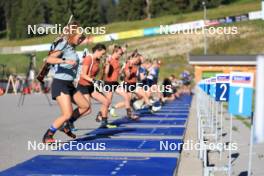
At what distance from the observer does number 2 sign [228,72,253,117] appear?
6741 mm

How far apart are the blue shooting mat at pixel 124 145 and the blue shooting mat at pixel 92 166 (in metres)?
0.95

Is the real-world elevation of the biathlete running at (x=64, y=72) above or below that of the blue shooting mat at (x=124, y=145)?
above

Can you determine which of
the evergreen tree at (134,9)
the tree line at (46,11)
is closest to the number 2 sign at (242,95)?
the tree line at (46,11)

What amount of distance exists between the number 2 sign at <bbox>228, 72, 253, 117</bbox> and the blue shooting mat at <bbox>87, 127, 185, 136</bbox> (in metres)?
6.02

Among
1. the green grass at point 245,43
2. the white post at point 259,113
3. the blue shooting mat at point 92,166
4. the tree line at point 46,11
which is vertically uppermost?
the tree line at point 46,11

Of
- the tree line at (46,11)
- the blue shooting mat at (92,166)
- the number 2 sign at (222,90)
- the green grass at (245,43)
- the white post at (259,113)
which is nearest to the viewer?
the white post at (259,113)

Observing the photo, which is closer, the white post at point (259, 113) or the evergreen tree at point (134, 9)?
the white post at point (259, 113)

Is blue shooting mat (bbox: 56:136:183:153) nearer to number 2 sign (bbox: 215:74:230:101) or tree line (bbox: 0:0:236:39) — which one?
number 2 sign (bbox: 215:74:230:101)

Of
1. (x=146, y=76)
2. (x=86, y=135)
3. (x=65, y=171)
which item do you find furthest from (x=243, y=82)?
(x=146, y=76)

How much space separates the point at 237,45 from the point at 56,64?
48.4 metres

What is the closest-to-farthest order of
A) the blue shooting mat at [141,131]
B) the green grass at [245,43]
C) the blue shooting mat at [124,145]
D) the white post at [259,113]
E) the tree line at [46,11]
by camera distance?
1. the white post at [259,113]
2. the blue shooting mat at [124,145]
3. the blue shooting mat at [141,131]
4. the green grass at [245,43]
5. the tree line at [46,11]

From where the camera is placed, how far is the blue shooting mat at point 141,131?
13.0 m

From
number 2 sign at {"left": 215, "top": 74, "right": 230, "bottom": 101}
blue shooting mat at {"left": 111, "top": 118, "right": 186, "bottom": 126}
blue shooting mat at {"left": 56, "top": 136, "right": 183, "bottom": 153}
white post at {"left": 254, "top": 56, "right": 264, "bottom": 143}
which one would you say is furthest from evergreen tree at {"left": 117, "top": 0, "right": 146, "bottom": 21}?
white post at {"left": 254, "top": 56, "right": 264, "bottom": 143}

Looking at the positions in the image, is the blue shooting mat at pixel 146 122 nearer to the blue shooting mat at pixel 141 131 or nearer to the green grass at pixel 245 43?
the blue shooting mat at pixel 141 131
